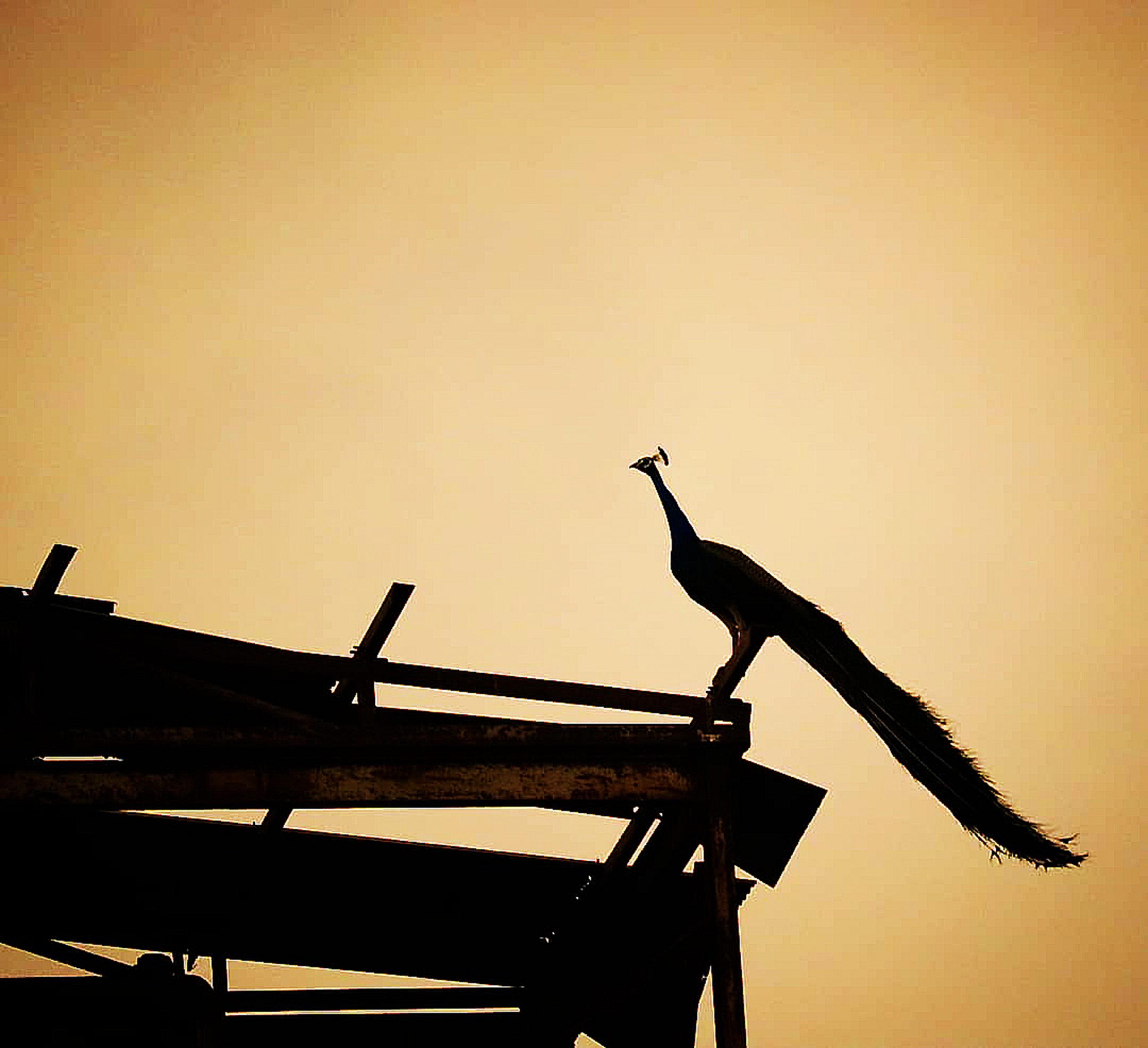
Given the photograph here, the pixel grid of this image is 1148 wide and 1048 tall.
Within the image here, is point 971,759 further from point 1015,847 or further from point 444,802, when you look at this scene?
point 444,802

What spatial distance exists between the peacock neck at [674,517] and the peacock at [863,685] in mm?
81

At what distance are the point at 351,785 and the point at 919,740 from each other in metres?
4.05

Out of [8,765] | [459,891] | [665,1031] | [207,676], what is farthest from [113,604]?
[665,1031]

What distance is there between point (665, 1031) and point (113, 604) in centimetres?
342

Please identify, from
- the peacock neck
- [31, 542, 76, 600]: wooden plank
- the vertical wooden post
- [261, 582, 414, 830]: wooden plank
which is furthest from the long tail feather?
[31, 542, 76, 600]: wooden plank

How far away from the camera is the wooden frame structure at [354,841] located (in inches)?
191

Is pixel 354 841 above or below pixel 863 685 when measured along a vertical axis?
below

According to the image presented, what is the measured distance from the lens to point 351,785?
486 cm

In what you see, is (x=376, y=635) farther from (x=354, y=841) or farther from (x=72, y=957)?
(x=72, y=957)

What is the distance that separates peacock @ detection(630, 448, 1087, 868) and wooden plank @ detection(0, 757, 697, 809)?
1.59 meters

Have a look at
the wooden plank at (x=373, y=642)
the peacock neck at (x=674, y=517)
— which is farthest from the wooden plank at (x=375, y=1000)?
the peacock neck at (x=674, y=517)

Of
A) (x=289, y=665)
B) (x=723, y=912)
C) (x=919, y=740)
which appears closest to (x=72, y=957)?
(x=289, y=665)

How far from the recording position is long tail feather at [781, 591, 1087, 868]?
23.0ft

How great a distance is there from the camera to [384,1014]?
7.14 m
